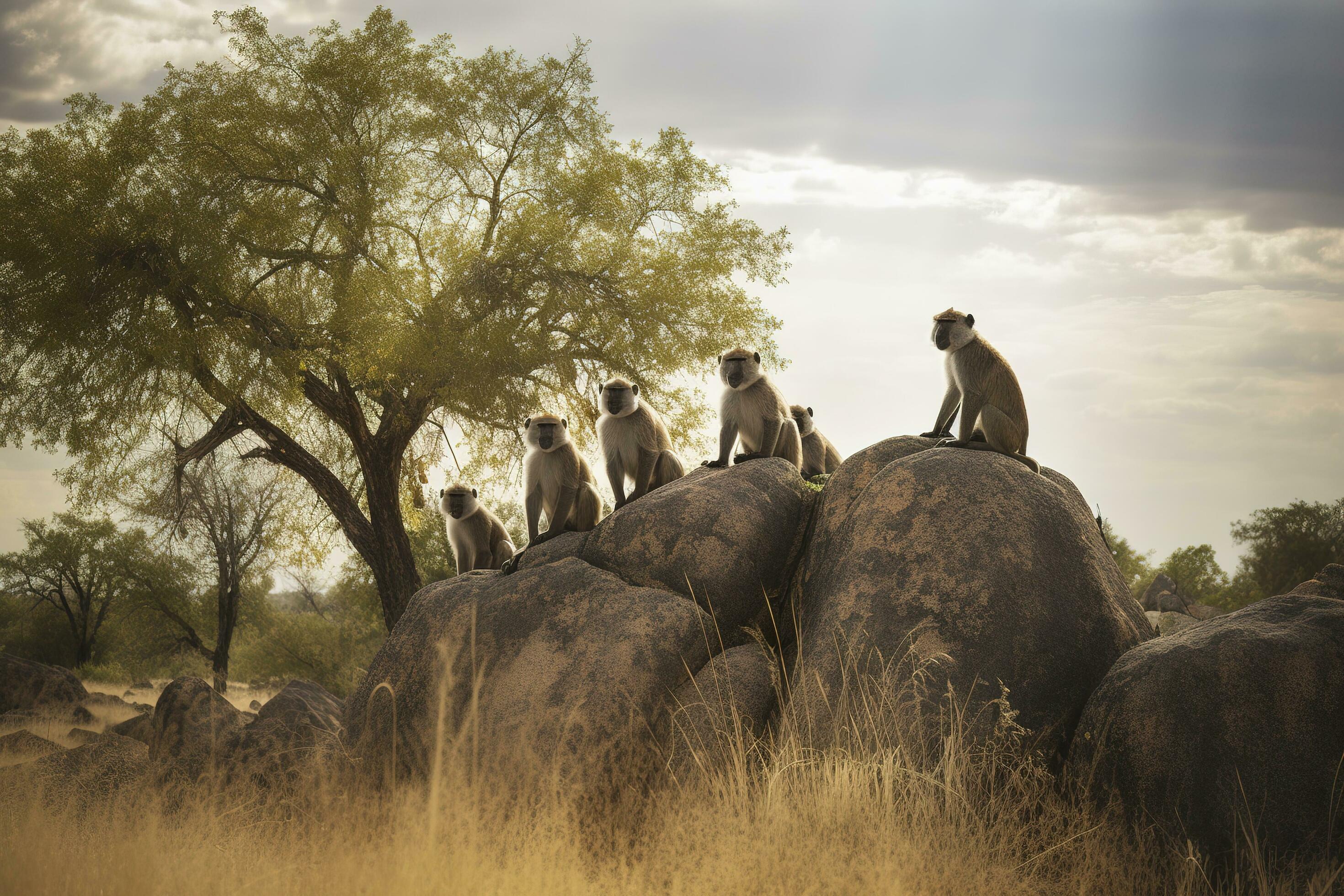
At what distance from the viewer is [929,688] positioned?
19.6ft

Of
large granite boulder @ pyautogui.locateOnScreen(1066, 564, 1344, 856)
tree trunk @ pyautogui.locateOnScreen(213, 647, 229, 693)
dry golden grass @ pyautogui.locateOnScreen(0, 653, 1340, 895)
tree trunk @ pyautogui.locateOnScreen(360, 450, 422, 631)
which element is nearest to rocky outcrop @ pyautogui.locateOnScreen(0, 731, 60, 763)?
tree trunk @ pyautogui.locateOnScreen(360, 450, 422, 631)

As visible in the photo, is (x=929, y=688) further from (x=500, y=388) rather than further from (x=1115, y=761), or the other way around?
(x=500, y=388)

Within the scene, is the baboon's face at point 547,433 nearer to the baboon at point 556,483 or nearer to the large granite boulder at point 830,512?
the baboon at point 556,483

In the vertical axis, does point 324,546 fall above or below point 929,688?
above

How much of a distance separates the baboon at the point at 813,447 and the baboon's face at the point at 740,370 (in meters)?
2.93

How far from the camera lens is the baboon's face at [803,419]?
12.2 metres

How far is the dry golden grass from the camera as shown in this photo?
184 inches

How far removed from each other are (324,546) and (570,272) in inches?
313

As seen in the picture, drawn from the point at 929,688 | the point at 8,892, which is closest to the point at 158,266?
the point at 8,892

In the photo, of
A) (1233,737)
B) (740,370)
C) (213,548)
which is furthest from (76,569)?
(1233,737)

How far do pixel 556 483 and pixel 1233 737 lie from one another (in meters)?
5.72

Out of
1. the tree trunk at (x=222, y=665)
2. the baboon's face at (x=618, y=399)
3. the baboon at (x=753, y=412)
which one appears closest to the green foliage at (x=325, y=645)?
the tree trunk at (x=222, y=665)

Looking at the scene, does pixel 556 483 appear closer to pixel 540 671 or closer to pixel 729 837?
pixel 540 671

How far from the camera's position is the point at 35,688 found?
19.3m
